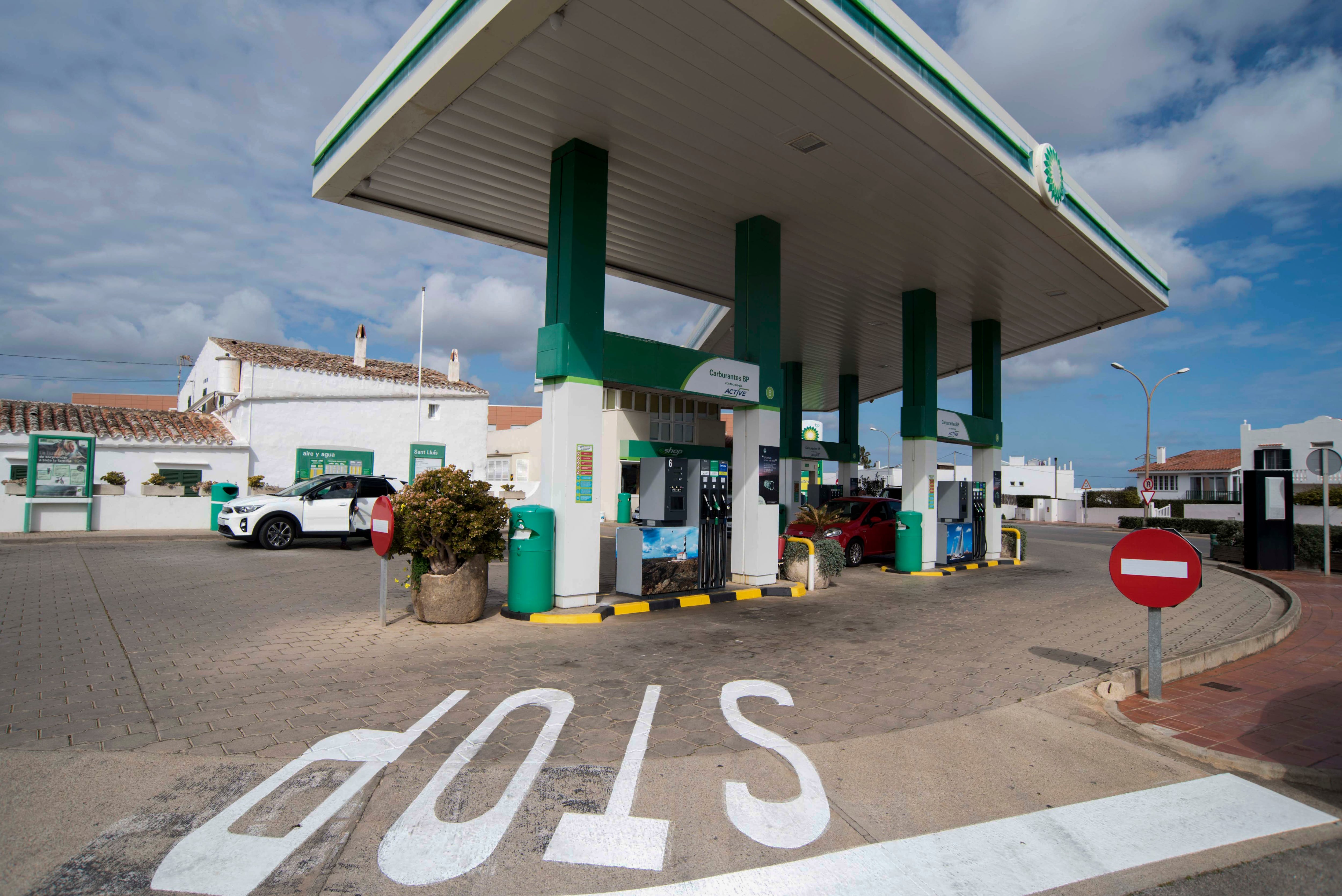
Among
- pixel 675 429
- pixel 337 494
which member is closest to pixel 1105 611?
pixel 337 494

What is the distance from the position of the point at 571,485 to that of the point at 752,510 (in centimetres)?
327

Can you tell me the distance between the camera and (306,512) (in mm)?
15039

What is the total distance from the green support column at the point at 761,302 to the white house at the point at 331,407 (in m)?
13.1

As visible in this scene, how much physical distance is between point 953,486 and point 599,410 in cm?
980

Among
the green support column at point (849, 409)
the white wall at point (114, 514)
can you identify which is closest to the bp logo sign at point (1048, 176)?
the green support column at point (849, 409)

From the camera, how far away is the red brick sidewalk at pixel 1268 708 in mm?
4301

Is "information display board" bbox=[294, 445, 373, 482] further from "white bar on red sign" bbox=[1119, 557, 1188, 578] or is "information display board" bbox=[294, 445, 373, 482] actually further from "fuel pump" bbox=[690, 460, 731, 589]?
"white bar on red sign" bbox=[1119, 557, 1188, 578]

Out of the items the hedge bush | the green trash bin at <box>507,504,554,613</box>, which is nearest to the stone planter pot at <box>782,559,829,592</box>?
the hedge bush

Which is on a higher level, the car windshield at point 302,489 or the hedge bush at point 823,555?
the car windshield at point 302,489

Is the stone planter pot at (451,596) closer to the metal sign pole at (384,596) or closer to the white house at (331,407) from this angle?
the metal sign pole at (384,596)

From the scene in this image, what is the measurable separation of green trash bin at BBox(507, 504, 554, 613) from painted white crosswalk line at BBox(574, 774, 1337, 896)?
5.54 meters

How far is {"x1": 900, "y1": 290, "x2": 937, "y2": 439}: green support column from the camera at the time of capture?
45.7 ft

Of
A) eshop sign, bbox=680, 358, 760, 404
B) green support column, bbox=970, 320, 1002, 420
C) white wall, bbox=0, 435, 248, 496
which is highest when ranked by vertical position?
green support column, bbox=970, 320, 1002, 420

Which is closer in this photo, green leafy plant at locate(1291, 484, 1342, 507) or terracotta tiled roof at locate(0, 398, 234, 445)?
terracotta tiled roof at locate(0, 398, 234, 445)
